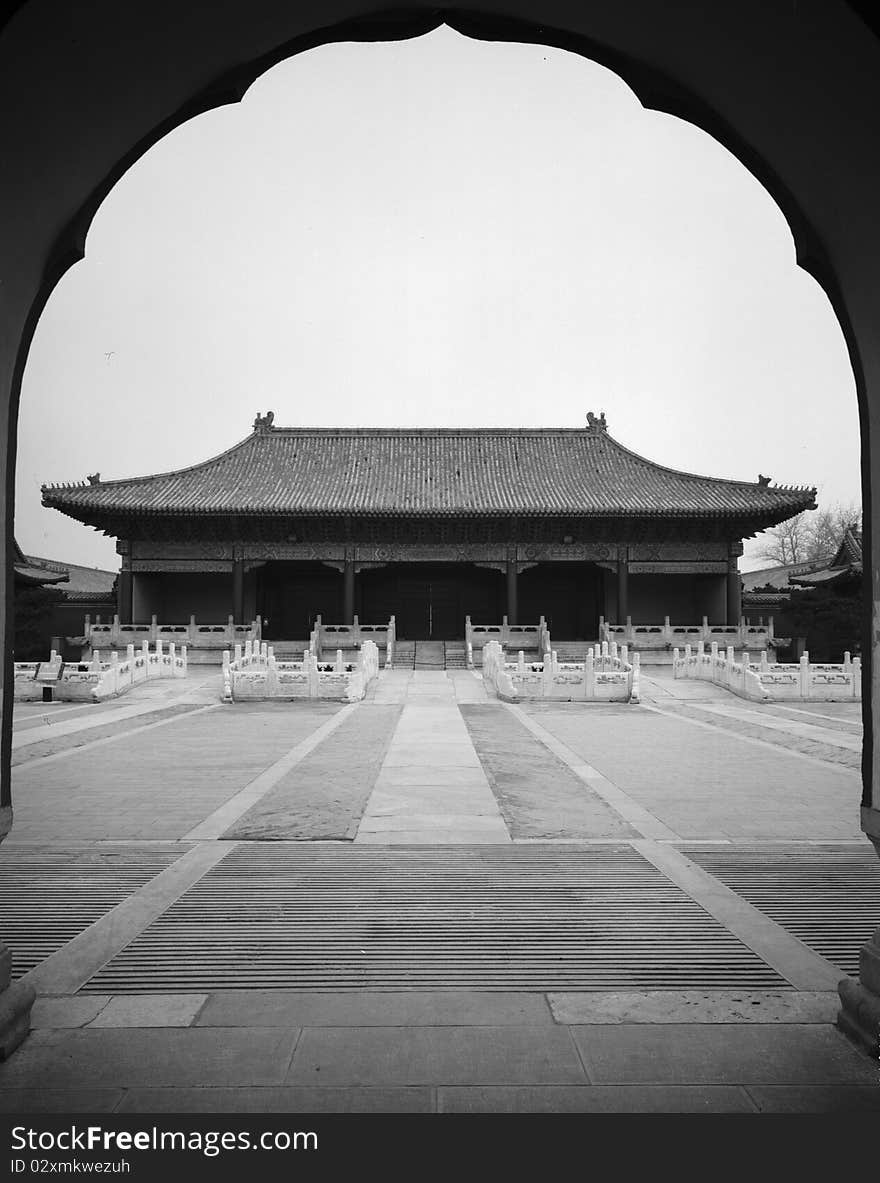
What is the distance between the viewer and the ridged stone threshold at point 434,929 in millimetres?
3367

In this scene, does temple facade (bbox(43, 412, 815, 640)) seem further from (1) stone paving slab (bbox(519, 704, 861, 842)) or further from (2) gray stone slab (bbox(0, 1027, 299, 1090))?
(2) gray stone slab (bbox(0, 1027, 299, 1090))

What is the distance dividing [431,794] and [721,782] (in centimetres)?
311

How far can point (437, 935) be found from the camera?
12.8 ft

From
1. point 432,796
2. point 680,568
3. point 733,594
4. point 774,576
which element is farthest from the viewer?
point 774,576

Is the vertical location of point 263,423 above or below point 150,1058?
above

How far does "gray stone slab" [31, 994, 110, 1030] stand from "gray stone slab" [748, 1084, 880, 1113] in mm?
2415

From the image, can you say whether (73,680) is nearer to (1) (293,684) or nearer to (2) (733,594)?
(1) (293,684)

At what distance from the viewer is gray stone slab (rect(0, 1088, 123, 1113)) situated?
7.70 ft

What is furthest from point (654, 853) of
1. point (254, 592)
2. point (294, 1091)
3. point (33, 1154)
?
point (254, 592)

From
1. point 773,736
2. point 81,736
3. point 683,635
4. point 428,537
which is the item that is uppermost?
point 428,537

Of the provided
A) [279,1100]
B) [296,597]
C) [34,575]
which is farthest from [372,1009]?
[296,597]

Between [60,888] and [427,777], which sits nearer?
[60,888]

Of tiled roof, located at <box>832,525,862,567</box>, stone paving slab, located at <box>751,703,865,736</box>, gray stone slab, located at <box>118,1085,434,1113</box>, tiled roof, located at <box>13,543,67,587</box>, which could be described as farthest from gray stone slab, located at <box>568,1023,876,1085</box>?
tiled roof, located at <box>832,525,862,567</box>

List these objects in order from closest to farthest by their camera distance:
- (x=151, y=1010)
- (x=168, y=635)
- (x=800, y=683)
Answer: (x=151, y=1010), (x=800, y=683), (x=168, y=635)
